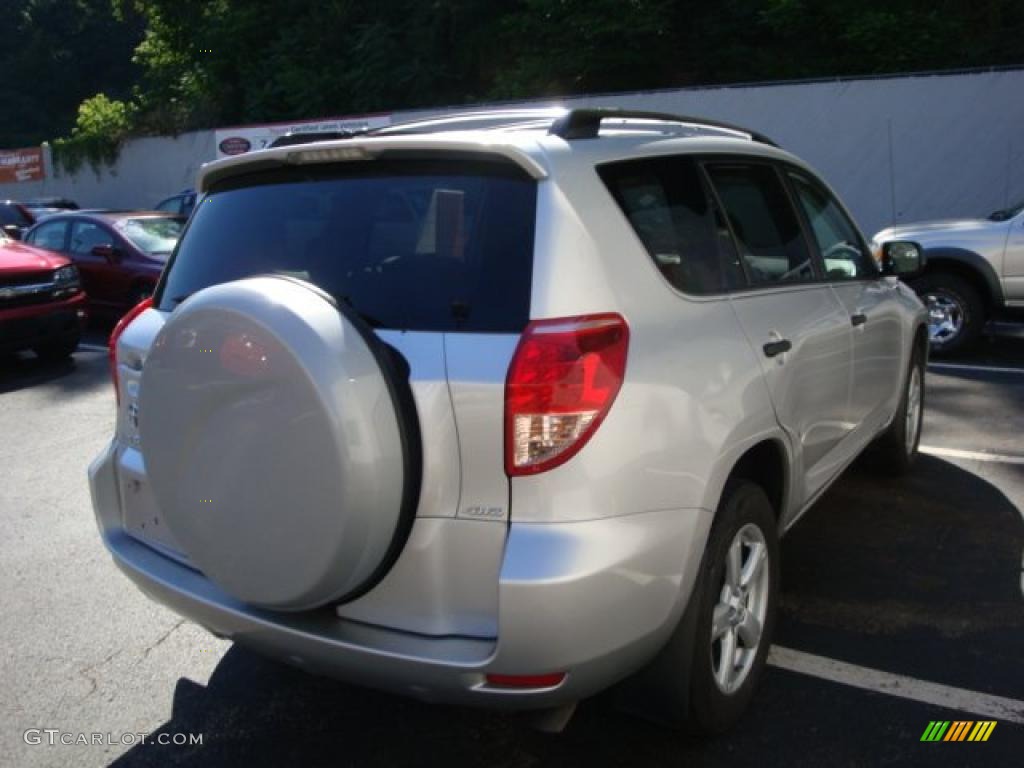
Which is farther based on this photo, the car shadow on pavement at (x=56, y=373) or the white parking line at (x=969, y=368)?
the car shadow on pavement at (x=56, y=373)

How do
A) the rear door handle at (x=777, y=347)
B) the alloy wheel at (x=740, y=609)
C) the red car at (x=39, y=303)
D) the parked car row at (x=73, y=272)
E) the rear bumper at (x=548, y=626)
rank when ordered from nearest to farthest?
1. the rear bumper at (x=548, y=626)
2. the alloy wheel at (x=740, y=609)
3. the rear door handle at (x=777, y=347)
4. the red car at (x=39, y=303)
5. the parked car row at (x=73, y=272)

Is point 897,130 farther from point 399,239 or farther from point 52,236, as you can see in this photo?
point 399,239

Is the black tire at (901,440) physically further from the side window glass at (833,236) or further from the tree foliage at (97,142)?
the tree foliage at (97,142)

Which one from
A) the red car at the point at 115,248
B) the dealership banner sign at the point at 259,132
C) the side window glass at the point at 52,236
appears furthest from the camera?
the dealership banner sign at the point at 259,132

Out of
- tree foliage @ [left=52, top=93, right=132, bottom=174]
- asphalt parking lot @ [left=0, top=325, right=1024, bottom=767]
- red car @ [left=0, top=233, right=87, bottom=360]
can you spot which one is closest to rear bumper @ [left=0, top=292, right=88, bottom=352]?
red car @ [left=0, top=233, right=87, bottom=360]

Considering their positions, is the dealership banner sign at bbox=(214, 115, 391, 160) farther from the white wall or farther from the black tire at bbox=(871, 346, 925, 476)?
the black tire at bbox=(871, 346, 925, 476)

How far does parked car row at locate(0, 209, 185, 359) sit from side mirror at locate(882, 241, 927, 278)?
5.77 meters

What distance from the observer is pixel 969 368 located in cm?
804

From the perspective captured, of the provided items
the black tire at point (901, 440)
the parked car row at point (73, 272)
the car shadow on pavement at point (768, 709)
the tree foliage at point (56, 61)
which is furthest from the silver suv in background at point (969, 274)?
the tree foliage at point (56, 61)

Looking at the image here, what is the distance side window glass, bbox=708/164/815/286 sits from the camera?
127 inches

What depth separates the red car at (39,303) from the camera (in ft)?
28.0

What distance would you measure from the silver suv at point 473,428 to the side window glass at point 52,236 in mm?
9909

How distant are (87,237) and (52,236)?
2.74 ft

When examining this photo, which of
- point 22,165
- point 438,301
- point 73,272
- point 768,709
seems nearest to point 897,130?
point 73,272
